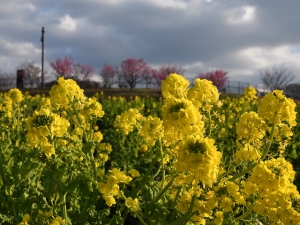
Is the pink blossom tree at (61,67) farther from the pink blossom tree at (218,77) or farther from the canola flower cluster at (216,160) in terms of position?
the canola flower cluster at (216,160)

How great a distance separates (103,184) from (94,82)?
4831 centimetres

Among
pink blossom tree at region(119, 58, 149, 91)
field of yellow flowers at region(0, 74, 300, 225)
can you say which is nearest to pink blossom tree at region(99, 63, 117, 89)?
pink blossom tree at region(119, 58, 149, 91)

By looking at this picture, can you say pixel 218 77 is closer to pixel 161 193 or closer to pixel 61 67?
pixel 61 67

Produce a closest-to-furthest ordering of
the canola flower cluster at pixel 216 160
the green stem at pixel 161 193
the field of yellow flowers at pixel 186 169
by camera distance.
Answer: the canola flower cluster at pixel 216 160 < the field of yellow flowers at pixel 186 169 < the green stem at pixel 161 193

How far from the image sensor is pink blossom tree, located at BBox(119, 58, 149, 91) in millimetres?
50844

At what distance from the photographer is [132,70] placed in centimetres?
5122

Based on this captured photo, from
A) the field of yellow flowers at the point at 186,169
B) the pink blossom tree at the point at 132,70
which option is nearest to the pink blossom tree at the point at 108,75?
the pink blossom tree at the point at 132,70

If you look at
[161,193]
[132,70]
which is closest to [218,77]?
[132,70]

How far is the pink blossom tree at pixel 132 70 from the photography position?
167 ft

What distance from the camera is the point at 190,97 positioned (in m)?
2.72

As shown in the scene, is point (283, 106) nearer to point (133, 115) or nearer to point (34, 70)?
point (133, 115)

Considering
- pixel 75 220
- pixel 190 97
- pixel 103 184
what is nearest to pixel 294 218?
pixel 190 97

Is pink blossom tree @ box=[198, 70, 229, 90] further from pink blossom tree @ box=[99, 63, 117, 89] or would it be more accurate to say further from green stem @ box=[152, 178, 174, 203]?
green stem @ box=[152, 178, 174, 203]

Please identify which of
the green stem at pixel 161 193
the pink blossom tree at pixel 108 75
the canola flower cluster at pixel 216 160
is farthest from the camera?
the pink blossom tree at pixel 108 75
